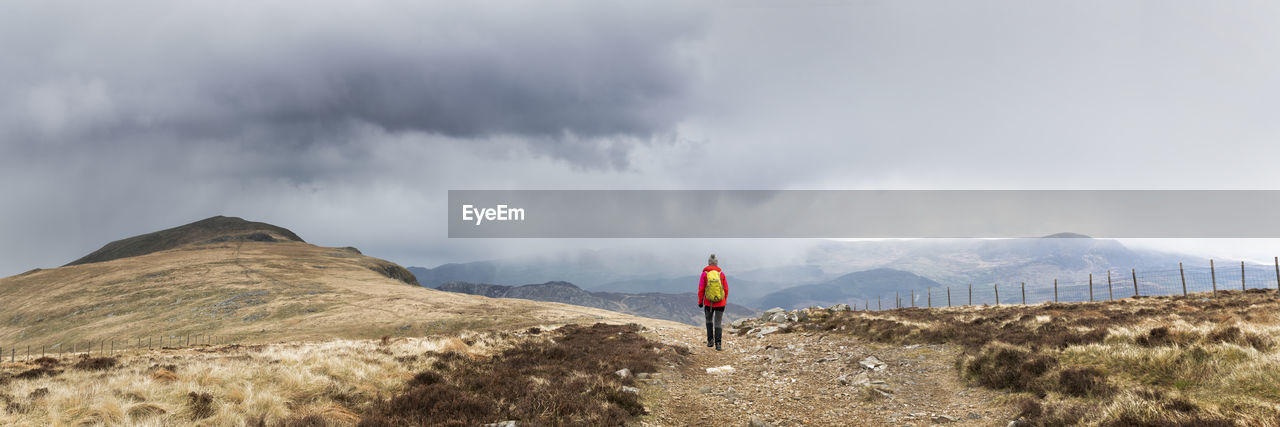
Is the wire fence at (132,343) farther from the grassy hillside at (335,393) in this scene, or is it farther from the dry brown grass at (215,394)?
the dry brown grass at (215,394)

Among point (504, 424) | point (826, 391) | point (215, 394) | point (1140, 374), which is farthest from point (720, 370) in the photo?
point (215, 394)

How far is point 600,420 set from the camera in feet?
27.7

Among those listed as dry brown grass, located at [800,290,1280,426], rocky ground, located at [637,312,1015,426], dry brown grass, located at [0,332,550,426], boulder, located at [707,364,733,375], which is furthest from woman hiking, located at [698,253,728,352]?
dry brown grass, located at [0,332,550,426]

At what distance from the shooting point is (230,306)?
86.2m

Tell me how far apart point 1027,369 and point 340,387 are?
1531cm

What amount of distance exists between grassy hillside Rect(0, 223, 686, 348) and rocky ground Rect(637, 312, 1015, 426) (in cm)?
5102

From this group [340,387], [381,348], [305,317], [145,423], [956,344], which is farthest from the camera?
[305,317]

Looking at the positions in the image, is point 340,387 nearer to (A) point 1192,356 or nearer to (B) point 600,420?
(B) point 600,420

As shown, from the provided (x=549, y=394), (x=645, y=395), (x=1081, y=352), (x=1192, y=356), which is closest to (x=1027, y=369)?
(x=1081, y=352)

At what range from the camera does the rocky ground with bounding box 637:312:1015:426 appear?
9.54 metres

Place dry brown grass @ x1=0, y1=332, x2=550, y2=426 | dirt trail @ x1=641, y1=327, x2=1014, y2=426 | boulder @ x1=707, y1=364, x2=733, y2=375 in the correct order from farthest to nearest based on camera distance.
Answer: boulder @ x1=707, y1=364, x2=733, y2=375
dirt trail @ x1=641, y1=327, x2=1014, y2=426
dry brown grass @ x1=0, y1=332, x2=550, y2=426

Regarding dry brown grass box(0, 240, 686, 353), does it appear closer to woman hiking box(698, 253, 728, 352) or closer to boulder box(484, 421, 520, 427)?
woman hiking box(698, 253, 728, 352)

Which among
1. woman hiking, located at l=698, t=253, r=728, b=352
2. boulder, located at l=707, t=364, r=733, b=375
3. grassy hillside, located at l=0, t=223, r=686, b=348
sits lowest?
grassy hillside, located at l=0, t=223, r=686, b=348

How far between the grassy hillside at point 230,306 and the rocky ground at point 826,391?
167ft
